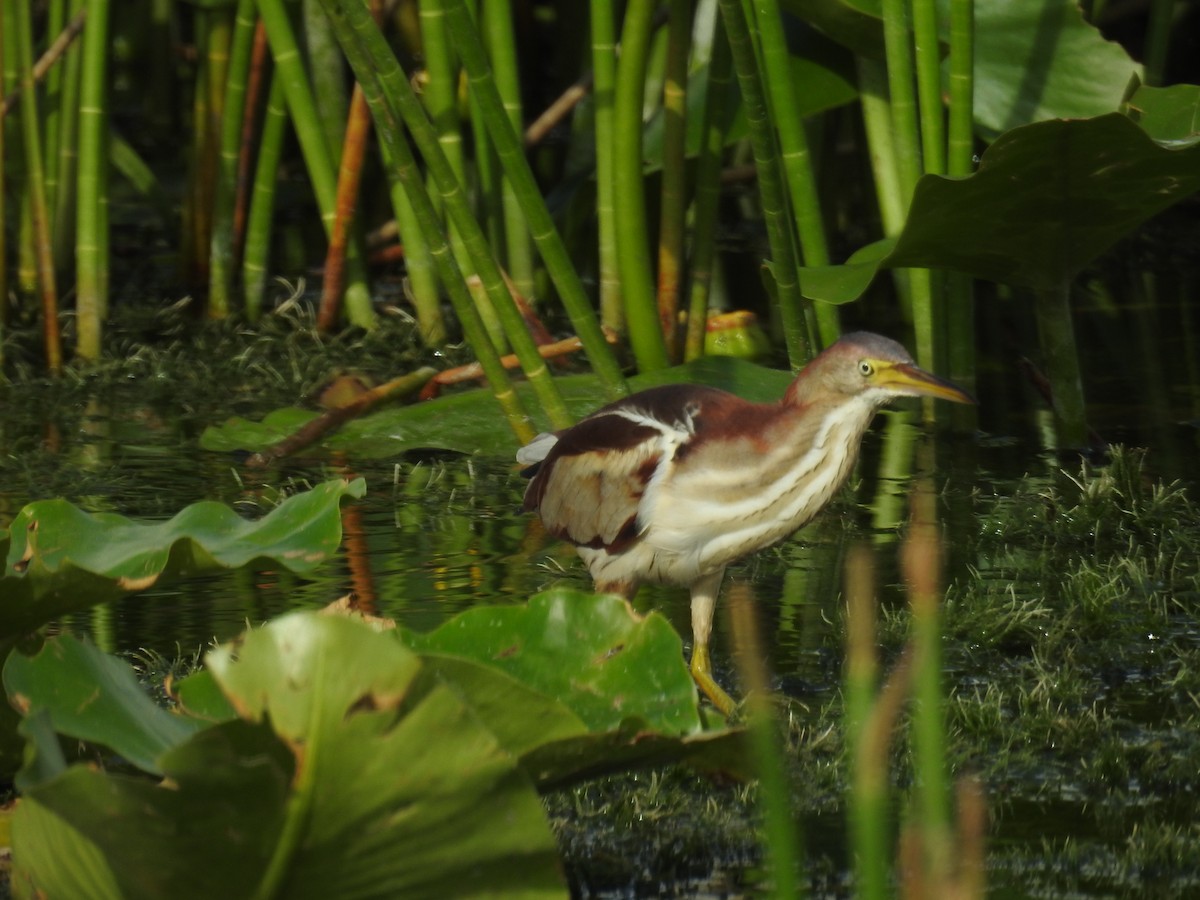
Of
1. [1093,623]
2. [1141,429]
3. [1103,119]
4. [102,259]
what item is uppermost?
[1103,119]

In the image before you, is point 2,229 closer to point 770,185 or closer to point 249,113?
point 249,113

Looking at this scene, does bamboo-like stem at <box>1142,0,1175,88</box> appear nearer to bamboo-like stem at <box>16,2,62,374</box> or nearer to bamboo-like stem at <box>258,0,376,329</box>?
bamboo-like stem at <box>258,0,376,329</box>

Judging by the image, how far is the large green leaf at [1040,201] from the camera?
4285 millimetres

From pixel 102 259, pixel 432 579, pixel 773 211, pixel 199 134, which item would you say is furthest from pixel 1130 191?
pixel 199 134

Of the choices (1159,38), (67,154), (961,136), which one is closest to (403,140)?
(961,136)

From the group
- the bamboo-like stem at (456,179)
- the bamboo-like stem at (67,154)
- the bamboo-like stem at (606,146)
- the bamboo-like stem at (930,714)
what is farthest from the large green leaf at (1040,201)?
the bamboo-like stem at (930,714)

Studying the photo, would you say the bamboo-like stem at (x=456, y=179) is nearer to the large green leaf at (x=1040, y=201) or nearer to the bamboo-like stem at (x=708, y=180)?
the large green leaf at (x=1040, y=201)

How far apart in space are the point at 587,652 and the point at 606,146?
326 centimetres

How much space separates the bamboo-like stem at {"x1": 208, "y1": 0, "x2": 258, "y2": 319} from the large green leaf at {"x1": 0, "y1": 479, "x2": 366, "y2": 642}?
3716mm

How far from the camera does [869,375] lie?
3471mm

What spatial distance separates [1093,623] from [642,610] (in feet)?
3.23

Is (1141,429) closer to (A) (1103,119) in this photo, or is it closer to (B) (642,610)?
(A) (1103,119)

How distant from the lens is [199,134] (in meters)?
7.14

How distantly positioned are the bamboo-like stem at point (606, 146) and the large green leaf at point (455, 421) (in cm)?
53
